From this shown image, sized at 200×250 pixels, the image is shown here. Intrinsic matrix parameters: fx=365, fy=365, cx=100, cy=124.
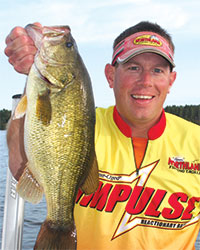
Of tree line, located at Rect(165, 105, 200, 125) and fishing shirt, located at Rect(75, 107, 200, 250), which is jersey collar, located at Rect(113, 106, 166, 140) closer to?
fishing shirt, located at Rect(75, 107, 200, 250)

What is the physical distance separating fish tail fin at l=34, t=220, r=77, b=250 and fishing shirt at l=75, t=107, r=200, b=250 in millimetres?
926

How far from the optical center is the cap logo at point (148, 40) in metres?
3.60

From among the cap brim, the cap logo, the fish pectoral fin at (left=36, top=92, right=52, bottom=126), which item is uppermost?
the cap logo

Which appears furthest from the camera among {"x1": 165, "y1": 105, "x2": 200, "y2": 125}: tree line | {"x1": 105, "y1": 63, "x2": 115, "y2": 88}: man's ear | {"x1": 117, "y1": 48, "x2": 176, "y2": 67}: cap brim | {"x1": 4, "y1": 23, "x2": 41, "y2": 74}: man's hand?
{"x1": 165, "y1": 105, "x2": 200, "y2": 125}: tree line

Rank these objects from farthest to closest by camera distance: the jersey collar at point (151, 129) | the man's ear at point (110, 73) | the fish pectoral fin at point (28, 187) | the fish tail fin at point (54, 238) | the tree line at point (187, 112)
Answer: the tree line at point (187, 112) < the man's ear at point (110, 73) < the jersey collar at point (151, 129) < the fish pectoral fin at point (28, 187) < the fish tail fin at point (54, 238)

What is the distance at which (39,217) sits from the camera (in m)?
11.5

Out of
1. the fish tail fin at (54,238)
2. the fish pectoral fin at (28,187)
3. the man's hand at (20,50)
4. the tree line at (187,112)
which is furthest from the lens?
the tree line at (187,112)

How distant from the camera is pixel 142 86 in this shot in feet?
11.3

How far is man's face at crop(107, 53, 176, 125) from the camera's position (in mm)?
3467

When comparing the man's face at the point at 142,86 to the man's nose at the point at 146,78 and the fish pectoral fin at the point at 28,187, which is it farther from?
the fish pectoral fin at the point at 28,187

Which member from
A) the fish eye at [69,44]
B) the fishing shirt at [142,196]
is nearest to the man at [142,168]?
the fishing shirt at [142,196]

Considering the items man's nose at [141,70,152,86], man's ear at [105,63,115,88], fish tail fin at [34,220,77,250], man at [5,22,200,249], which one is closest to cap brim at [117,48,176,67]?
man at [5,22,200,249]

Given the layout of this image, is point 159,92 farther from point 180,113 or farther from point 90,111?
point 180,113

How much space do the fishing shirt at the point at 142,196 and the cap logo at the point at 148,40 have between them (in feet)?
2.64
